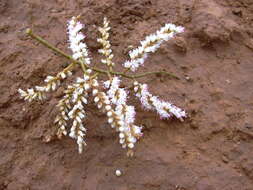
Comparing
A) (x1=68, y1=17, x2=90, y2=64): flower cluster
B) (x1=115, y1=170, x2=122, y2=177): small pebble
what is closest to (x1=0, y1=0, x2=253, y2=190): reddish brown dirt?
(x1=115, y1=170, x2=122, y2=177): small pebble

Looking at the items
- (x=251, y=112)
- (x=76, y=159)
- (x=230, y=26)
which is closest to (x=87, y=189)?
(x=76, y=159)

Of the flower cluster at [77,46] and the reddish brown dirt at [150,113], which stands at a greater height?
the flower cluster at [77,46]

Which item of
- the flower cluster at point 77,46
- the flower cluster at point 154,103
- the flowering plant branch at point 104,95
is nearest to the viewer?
the flowering plant branch at point 104,95

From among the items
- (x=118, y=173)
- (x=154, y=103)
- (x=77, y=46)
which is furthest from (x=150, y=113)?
(x=77, y=46)

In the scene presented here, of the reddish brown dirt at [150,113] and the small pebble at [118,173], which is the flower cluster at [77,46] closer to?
the reddish brown dirt at [150,113]

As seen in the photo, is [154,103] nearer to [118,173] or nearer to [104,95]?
[104,95]

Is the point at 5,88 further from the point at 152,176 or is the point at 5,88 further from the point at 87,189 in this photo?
the point at 152,176

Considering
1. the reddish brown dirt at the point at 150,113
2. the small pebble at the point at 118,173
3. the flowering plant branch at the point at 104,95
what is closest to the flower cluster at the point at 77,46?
the flowering plant branch at the point at 104,95

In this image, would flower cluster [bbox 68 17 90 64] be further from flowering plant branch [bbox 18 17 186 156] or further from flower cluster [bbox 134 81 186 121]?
flower cluster [bbox 134 81 186 121]
